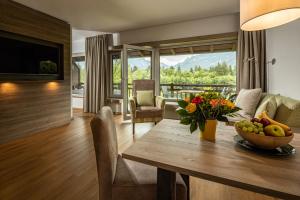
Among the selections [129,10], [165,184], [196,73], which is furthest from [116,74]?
[165,184]

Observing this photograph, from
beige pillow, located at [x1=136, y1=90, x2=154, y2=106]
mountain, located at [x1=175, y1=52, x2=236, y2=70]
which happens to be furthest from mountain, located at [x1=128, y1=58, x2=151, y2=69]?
mountain, located at [x1=175, y1=52, x2=236, y2=70]

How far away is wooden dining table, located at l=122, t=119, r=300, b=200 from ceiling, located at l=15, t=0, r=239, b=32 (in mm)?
2845

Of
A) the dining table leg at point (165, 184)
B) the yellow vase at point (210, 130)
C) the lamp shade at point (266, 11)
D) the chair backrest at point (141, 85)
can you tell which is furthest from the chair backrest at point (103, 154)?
the chair backrest at point (141, 85)

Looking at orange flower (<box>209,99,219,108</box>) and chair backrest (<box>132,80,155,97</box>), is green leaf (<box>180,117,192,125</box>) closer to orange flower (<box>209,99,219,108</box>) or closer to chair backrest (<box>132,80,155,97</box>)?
orange flower (<box>209,99,219,108</box>)

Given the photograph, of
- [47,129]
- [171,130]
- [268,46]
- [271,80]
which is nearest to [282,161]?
[171,130]

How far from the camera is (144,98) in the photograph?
4137 millimetres

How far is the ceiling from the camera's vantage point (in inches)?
125

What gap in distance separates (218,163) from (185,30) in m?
3.90

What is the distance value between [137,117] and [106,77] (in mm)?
2180

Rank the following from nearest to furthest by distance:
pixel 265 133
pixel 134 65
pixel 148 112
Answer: pixel 265 133 < pixel 148 112 < pixel 134 65

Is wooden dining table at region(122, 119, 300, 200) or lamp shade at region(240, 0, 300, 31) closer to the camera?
wooden dining table at region(122, 119, 300, 200)

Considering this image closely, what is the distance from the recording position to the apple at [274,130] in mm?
900

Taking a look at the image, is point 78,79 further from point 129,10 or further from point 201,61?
point 201,61

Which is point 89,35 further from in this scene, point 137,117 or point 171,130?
point 171,130
